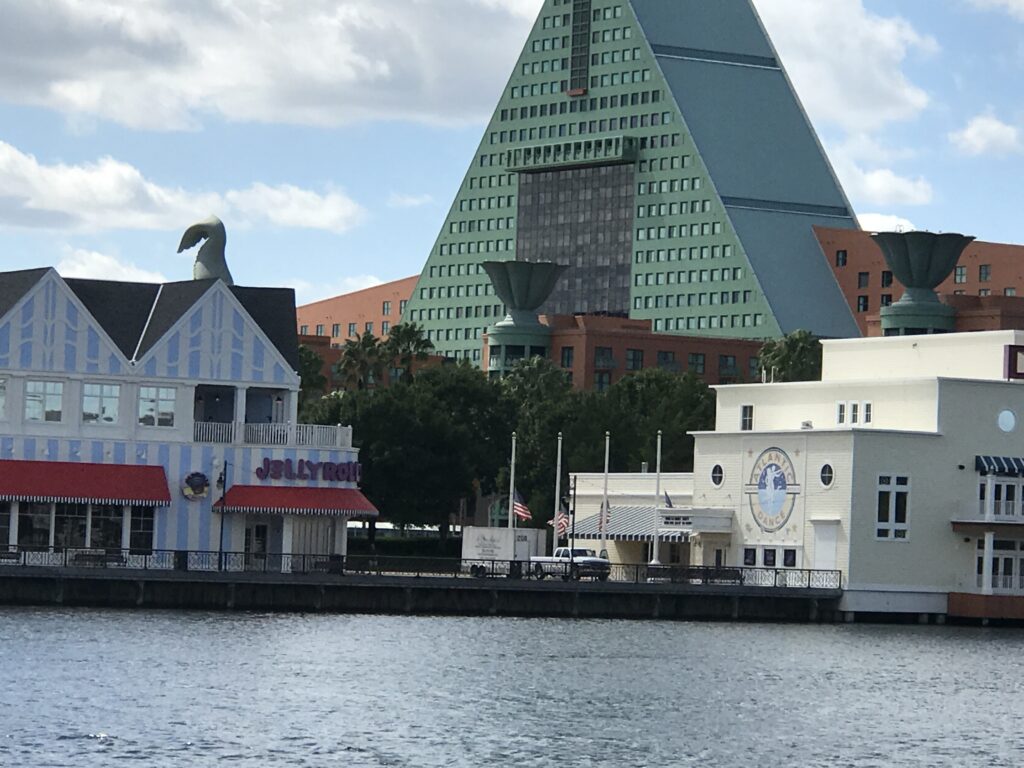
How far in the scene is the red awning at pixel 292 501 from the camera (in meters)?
110

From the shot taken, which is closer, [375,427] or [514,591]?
[514,591]

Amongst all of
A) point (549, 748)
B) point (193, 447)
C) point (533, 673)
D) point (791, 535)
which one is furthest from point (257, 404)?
point (549, 748)

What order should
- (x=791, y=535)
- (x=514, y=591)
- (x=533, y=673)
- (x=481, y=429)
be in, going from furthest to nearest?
(x=481, y=429), (x=791, y=535), (x=514, y=591), (x=533, y=673)

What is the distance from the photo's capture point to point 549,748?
6291 centimetres

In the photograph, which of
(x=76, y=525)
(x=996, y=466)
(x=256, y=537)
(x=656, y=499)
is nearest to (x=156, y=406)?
(x=76, y=525)

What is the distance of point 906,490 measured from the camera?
11188cm

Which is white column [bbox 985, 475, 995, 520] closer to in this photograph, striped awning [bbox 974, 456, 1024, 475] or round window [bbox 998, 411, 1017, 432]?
striped awning [bbox 974, 456, 1024, 475]

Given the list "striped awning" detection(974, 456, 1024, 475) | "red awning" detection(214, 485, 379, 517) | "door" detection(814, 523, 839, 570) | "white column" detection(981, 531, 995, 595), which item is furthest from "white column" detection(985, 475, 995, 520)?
"red awning" detection(214, 485, 379, 517)

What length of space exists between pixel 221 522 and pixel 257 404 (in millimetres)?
10072

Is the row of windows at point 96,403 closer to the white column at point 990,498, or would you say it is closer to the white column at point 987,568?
the white column at point 990,498

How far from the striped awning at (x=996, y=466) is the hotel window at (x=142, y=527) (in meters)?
37.4

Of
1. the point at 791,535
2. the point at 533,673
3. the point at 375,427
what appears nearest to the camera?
the point at 533,673

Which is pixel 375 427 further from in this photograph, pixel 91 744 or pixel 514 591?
pixel 91 744

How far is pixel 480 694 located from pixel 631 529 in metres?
49.2
